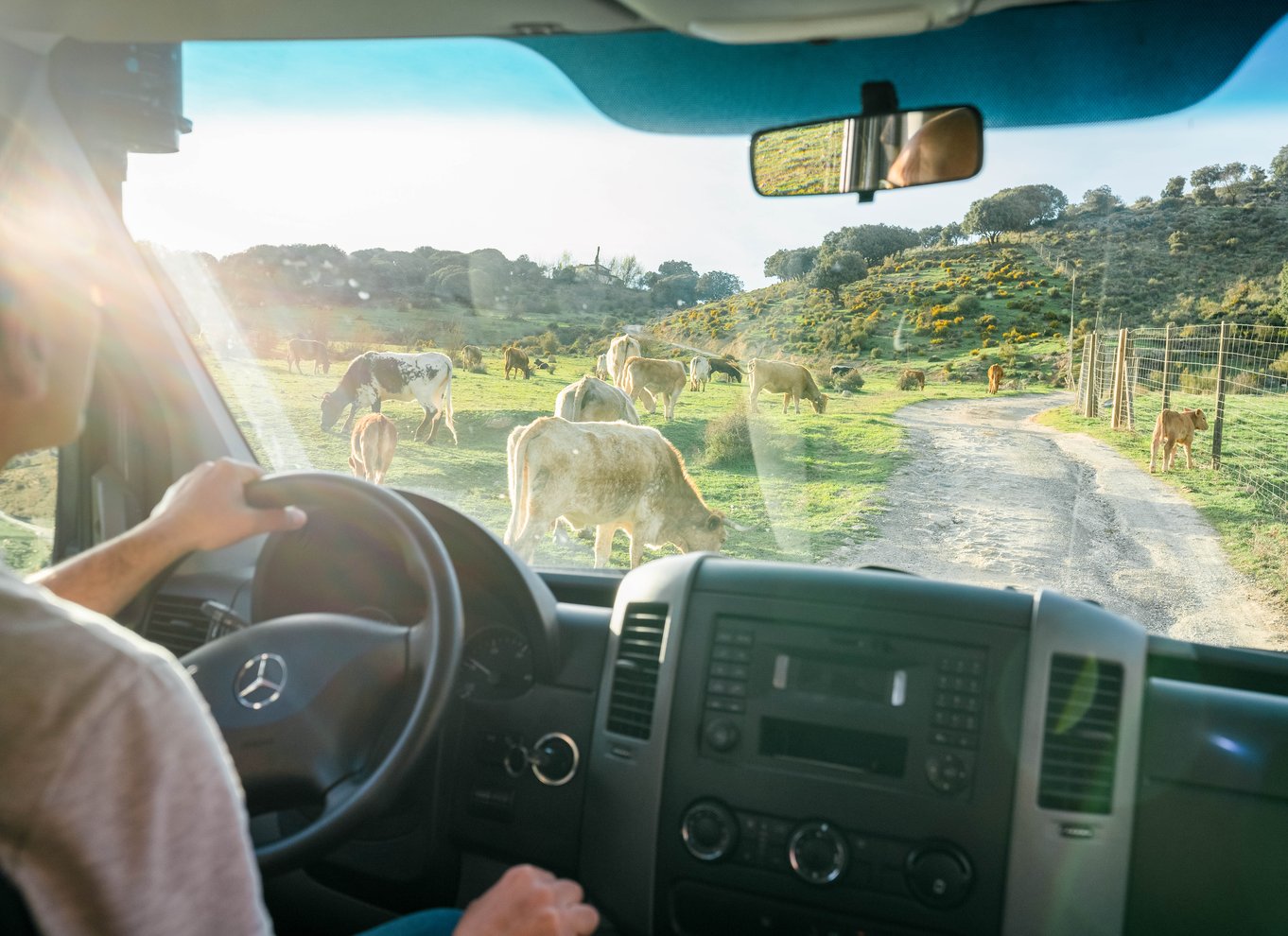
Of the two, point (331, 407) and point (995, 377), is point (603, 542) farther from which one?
point (995, 377)

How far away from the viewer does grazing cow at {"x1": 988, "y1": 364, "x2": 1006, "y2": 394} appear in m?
5.10

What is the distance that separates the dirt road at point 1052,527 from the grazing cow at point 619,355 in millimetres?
5516

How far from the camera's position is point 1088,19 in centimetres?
246

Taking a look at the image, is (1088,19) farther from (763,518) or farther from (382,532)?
(763,518)

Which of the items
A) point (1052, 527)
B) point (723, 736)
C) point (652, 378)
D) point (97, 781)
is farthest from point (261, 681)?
point (652, 378)

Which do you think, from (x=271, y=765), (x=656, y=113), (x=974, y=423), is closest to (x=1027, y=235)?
(x=974, y=423)

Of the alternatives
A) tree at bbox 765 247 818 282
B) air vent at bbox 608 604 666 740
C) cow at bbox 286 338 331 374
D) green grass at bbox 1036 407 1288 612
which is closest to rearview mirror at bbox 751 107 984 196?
air vent at bbox 608 604 666 740

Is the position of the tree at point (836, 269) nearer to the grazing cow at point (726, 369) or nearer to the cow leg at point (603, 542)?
the grazing cow at point (726, 369)

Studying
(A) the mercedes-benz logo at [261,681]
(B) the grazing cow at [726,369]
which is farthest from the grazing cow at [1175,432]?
(B) the grazing cow at [726,369]

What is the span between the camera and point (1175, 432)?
134 inches

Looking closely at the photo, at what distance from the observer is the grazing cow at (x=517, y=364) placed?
9.70 meters

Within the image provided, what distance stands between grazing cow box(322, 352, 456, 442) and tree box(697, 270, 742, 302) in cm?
253

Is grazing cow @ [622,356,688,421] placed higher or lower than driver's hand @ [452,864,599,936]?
higher

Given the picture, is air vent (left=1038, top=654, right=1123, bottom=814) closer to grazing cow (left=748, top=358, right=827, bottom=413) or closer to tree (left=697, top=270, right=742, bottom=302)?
tree (left=697, top=270, right=742, bottom=302)
